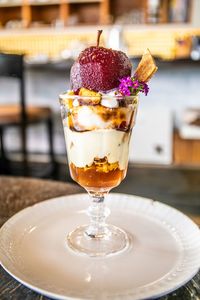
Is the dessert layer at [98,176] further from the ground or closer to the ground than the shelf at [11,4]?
closer to the ground

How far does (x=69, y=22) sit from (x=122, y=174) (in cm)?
385

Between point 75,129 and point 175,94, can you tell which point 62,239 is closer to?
point 75,129

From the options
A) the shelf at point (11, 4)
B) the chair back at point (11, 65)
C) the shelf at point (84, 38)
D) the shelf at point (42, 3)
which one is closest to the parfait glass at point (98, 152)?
the chair back at point (11, 65)

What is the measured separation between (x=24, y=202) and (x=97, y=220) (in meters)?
0.20

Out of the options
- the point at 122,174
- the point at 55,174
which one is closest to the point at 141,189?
the point at 55,174

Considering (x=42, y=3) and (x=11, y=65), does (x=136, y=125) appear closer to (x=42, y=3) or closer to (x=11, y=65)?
(x=11, y=65)

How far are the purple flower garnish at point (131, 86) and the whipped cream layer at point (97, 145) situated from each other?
3.1 inches

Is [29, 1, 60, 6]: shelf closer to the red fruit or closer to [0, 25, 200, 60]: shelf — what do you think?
[0, 25, 200, 60]: shelf

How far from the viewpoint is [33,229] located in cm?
69

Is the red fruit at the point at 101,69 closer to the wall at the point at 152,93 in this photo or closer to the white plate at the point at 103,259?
the white plate at the point at 103,259

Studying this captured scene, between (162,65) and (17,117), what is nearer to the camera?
(17,117)

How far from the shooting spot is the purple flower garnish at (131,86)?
0.63m

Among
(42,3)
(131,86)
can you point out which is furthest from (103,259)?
(42,3)

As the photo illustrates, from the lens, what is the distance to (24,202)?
82 centimetres
